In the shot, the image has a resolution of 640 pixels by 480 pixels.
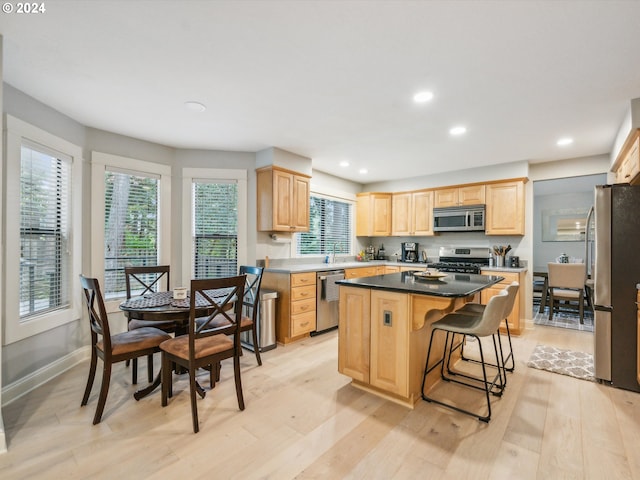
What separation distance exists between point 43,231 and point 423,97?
12.3ft

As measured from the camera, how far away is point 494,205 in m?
4.79

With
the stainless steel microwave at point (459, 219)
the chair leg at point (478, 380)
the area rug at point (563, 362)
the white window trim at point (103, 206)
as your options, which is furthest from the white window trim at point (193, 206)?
the area rug at point (563, 362)

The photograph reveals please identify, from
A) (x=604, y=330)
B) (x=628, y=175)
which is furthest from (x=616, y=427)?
Answer: (x=628, y=175)

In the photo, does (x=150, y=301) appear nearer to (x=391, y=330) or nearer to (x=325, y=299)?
(x=391, y=330)

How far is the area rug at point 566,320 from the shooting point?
4.70 m

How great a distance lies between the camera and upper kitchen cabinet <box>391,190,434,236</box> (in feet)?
18.0

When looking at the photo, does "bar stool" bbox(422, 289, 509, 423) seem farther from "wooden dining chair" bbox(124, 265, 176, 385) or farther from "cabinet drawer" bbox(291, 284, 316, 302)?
"wooden dining chair" bbox(124, 265, 176, 385)

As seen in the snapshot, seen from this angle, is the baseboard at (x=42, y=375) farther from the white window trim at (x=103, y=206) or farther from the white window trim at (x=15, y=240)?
the white window trim at (x=103, y=206)

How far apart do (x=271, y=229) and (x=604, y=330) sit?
370cm

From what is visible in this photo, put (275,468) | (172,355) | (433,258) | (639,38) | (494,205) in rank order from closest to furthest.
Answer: (275,468), (639,38), (172,355), (494,205), (433,258)

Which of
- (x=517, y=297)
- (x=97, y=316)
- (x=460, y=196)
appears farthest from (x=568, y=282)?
(x=97, y=316)

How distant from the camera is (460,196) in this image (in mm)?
5145

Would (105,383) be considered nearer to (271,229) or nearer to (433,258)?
(271,229)

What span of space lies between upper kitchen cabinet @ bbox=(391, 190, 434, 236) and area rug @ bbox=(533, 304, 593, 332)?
7.60 ft
